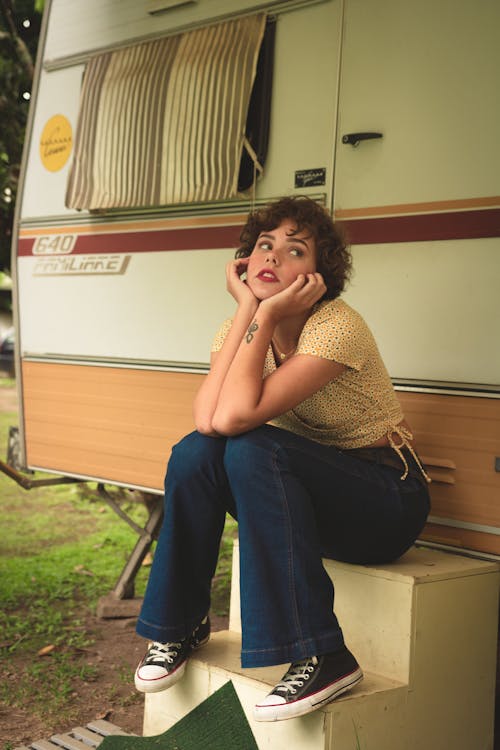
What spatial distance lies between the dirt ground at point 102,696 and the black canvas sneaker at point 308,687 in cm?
110

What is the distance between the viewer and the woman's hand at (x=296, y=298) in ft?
8.54

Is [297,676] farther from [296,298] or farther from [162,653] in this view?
[296,298]

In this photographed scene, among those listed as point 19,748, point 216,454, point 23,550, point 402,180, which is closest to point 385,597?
point 216,454

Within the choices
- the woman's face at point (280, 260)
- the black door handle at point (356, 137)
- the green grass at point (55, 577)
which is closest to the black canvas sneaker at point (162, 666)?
the green grass at point (55, 577)

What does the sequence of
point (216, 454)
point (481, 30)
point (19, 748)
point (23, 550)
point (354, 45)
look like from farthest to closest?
1. point (23, 550)
2. point (354, 45)
3. point (481, 30)
4. point (19, 748)
5. point (216, 454)

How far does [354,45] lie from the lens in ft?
10.7

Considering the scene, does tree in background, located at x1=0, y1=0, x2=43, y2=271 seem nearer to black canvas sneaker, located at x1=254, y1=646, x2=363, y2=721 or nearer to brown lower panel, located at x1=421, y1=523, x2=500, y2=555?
brown lower panel, located at x1=421, y1=523, x2=500, y2=555

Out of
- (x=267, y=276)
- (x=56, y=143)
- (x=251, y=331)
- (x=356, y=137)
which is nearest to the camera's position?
(x=251, y=331)

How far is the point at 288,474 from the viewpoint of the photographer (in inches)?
91.7

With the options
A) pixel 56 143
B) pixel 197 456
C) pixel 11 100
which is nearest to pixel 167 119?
pixel 56 143

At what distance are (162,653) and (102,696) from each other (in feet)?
3.52

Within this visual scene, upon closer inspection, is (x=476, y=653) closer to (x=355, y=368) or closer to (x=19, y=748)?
(x=355, y=368)

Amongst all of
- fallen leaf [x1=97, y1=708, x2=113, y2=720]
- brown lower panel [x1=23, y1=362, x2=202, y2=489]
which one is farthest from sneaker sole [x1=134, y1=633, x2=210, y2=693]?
brown lower panel [x1=23, y1=362, x2=202, y2=489]

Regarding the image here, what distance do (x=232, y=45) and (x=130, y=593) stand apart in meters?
2.70
